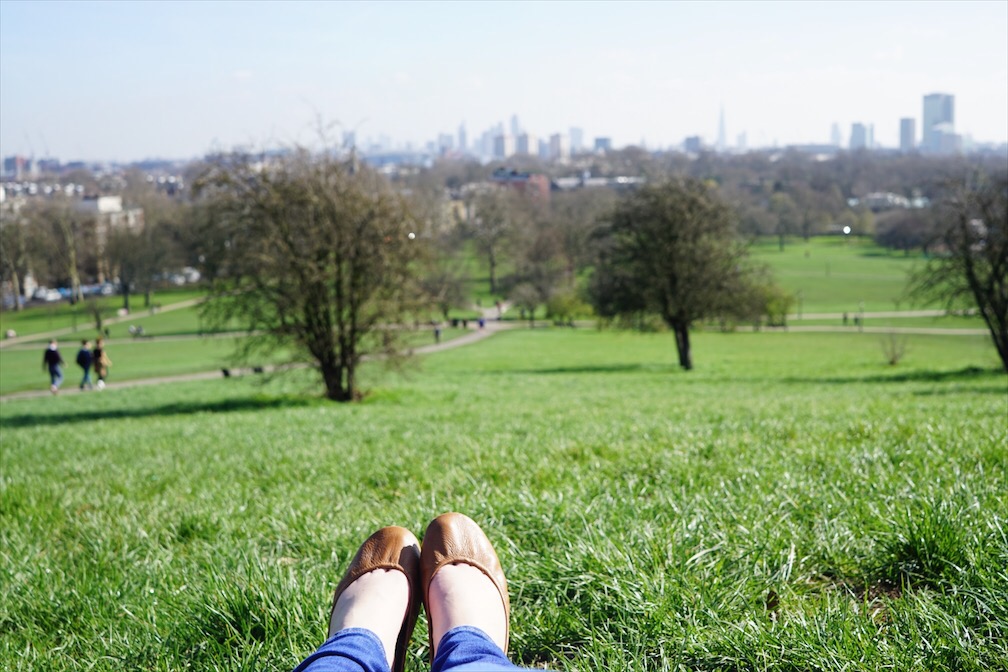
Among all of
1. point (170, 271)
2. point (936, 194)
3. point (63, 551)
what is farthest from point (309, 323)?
point (936, 194)

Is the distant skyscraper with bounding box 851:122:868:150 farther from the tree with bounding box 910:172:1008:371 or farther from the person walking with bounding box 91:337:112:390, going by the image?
the person walking with bounding box 91:337:112:390

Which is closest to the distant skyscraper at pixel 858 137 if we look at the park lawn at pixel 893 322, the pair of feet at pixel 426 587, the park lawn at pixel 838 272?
the park lawn at pixel 838 272

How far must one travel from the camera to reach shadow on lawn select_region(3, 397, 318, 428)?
49.6ft

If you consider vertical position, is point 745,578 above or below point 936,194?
below

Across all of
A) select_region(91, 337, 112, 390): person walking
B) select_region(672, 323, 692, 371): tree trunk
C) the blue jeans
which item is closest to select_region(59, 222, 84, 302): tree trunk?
select_region(91, 337, 112, 390): person walking

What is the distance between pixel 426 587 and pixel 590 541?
80 cm

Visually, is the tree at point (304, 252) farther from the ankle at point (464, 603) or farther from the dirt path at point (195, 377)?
the ankle at point (464, 603)

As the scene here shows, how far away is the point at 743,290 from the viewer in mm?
26094

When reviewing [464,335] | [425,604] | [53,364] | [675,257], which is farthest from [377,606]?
[464,335]

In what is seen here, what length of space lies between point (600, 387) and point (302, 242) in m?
7.62

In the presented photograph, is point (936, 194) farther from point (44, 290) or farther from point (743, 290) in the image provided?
point (44, 290)

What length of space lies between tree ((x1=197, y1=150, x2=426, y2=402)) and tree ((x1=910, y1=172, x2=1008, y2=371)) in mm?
13849

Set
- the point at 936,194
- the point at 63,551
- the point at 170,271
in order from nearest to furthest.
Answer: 1. the point at 63,551
2. the point at 936,194
3. the point at 170,271

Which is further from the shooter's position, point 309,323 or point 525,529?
point 309,323
